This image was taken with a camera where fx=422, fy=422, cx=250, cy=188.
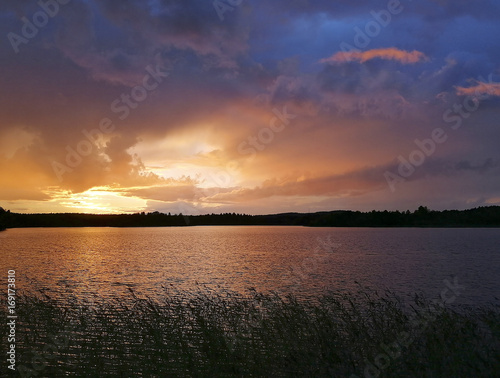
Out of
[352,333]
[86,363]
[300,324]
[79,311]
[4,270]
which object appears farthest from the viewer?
[4,270]

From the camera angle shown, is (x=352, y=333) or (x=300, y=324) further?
(x=300, y=324)

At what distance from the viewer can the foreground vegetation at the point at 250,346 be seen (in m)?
15.6

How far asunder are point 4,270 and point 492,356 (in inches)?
2078

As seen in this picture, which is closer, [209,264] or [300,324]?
[300,324]

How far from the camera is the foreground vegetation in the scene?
15.6 meters

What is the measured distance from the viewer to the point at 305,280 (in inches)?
1746

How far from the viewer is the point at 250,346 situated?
19.2 metres

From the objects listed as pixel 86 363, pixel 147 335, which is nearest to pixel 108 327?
pixel 147 335

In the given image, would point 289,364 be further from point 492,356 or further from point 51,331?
point 51,331

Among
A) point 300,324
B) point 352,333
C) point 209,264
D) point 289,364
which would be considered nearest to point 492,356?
point 352,333

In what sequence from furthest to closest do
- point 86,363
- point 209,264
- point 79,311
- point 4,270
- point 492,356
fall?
1. point 209,264
2. point 4,270
3. point 79,311
4. point 86,363
5. point 492,356

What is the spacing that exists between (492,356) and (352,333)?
631cm

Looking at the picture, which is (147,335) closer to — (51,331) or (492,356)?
(51,331)

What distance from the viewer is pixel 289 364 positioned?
1628 centimetres
